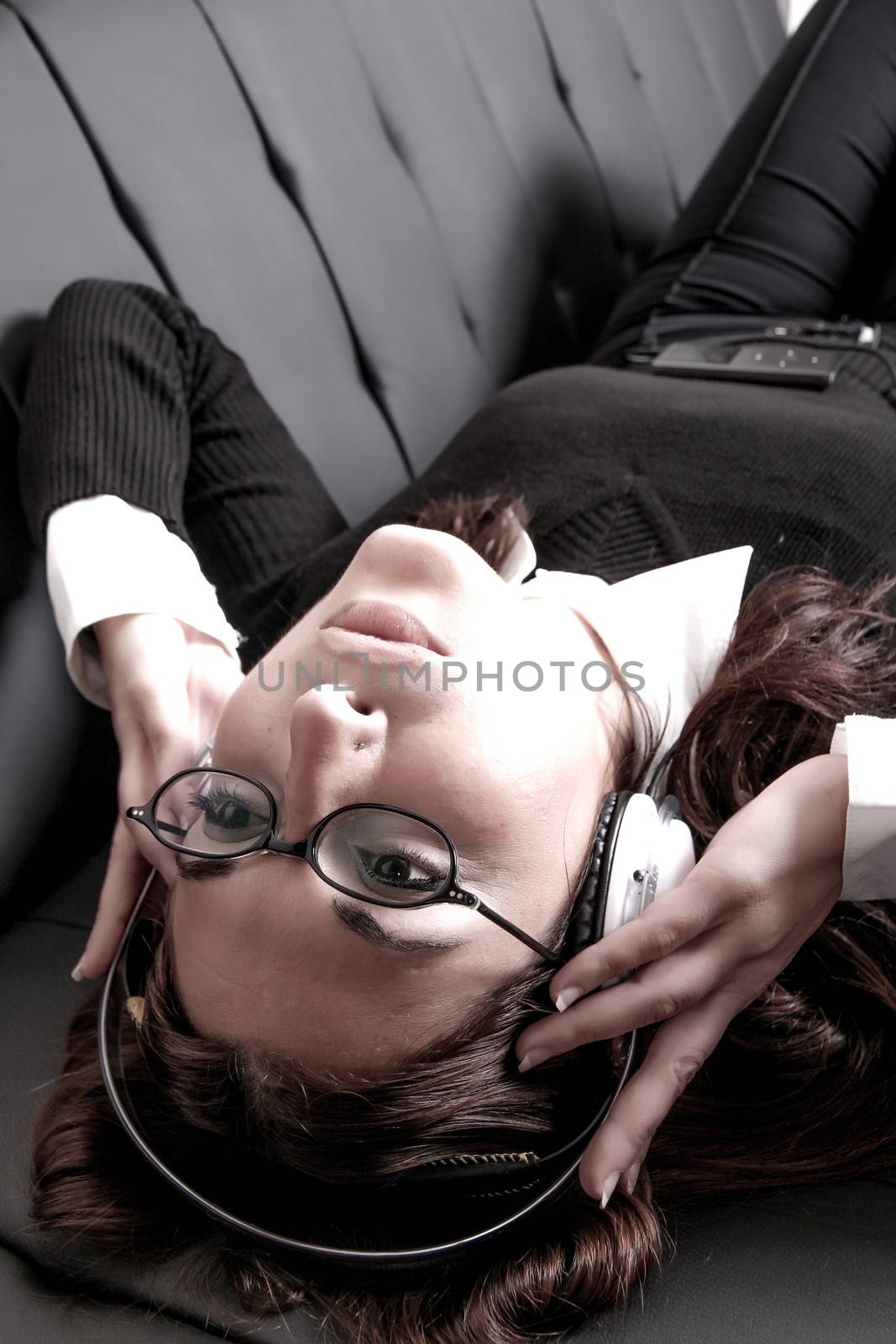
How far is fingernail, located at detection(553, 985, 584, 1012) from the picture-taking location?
28.8 inches

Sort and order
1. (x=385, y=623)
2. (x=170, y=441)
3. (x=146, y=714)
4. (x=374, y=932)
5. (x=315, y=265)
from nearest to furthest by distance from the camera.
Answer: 1. (x=374, y=932)
2. (x=385, y=623)
3. (x=146, y=714)
4. (x=170, y=441)
5. (x=315, y=265)

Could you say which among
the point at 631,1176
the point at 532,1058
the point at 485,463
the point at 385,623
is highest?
the point at 385,623

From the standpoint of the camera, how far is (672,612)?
1.00 meters

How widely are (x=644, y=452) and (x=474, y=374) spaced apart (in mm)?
570

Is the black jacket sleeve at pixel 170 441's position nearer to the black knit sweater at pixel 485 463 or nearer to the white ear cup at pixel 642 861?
the black knit sweater at pixel 485 463

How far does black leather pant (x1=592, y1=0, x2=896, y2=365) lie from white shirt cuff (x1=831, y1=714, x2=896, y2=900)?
3.12 ft

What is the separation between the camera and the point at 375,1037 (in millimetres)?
740

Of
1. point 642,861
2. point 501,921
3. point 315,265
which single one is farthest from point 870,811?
point 315,265

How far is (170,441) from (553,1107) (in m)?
0.77

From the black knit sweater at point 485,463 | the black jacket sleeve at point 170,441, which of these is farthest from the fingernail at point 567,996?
A: the black jacket sleeve at point 170,441

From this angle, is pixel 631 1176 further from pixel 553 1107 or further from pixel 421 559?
pixel 421 559

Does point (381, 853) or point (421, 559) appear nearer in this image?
point (381, 853)

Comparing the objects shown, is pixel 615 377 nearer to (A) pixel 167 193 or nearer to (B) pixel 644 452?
(B) pixel 644 452

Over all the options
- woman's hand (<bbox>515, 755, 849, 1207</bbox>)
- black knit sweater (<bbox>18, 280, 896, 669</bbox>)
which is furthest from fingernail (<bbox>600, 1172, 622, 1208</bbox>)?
black knit sweater (<bbox>18, 280, 896, 669</bbox>)
